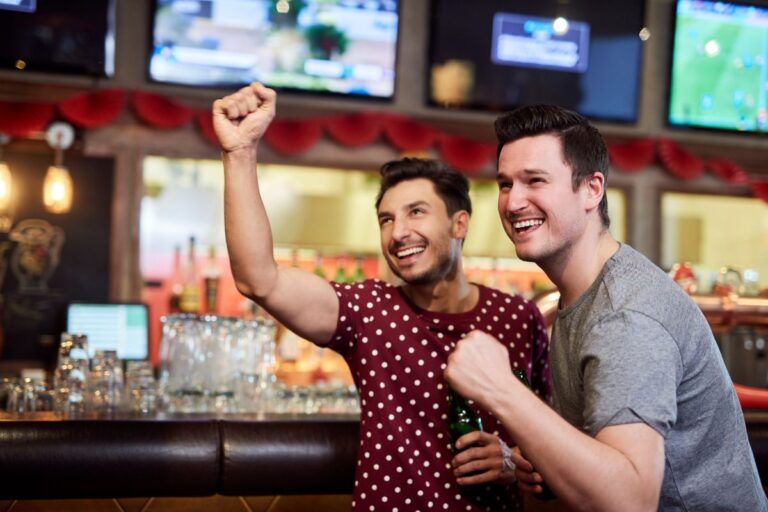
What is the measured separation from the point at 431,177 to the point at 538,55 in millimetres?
3209

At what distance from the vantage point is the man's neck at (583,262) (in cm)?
166

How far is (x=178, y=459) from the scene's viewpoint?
7.25 feet

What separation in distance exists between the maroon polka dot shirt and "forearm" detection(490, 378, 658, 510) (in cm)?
62

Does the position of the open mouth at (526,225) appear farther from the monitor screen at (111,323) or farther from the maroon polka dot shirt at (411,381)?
the monitor screen at (111,323)

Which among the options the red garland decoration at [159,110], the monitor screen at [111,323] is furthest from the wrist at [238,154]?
the red garland decoration at [159,110]

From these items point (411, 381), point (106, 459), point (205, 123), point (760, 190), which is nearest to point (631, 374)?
point (411, 381)

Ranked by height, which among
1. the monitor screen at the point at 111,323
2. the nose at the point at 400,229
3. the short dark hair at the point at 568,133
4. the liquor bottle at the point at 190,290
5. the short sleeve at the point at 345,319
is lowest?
the monitor screen at the point at 111,323

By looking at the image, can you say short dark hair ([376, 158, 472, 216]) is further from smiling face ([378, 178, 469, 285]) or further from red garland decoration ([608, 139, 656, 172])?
red garland decoration ([608, 139, 656, 172])

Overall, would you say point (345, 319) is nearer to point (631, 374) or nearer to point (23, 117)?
point (631, 374)

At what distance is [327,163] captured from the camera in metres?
5.14

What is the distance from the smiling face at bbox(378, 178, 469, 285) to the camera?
222 cm

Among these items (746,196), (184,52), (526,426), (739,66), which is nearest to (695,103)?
(739,66)

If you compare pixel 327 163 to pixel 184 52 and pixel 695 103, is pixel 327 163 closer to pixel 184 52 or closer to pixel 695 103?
pixel 184 52

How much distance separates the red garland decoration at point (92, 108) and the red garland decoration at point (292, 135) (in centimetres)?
79
